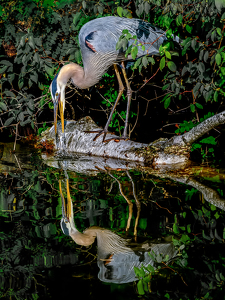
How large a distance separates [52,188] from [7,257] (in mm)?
1631

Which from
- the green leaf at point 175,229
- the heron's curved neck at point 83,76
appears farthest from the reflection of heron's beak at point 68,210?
the heron's curved neck at point 83,76

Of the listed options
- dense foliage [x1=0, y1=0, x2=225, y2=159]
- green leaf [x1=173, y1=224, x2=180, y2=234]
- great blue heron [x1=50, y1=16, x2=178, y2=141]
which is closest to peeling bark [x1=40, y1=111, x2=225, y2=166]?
great blue heron [x1=50, y1=16, x2=178, y2=141]

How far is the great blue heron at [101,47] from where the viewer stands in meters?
5.27

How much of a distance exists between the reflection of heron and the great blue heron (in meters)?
3.02

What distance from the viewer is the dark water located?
205 cm

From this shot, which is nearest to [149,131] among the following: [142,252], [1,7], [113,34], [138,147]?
[138,147]

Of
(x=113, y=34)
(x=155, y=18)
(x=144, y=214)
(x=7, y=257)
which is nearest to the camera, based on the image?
(x=7, y=257)

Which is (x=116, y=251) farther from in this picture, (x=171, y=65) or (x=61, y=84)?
(x=61, y=84)

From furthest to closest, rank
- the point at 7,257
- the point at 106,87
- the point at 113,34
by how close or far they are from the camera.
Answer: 1. the point at 106,87
2. the point at 113,34
3. the point at 7,257

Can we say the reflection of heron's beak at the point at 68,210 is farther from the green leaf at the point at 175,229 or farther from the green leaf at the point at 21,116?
the green leaf at the point at 21,116

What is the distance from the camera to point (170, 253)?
7.94ft

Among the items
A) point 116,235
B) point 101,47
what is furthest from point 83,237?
point 101,47

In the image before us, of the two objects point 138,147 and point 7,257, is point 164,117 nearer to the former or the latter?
point 138,147

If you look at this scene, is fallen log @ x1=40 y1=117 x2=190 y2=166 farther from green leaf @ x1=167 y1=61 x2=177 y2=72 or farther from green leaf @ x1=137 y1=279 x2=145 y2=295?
green leaf @ x1=137 y1=279 x2=145 y2=295
